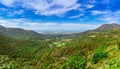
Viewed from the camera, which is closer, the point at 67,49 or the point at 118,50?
the point at 118,50

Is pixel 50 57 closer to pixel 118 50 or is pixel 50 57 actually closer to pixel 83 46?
pixel 83 46

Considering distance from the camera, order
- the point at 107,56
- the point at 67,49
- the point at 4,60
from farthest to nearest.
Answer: the point at 67,49 → the point at 4,60 → the point at 107,56

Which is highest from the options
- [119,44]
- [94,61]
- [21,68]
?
[119,44]

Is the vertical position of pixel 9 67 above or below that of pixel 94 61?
below

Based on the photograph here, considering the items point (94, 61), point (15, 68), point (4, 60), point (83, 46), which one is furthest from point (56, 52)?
point (94, 61)

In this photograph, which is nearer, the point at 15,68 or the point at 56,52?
the point at 15,68

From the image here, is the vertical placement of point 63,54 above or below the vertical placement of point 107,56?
below

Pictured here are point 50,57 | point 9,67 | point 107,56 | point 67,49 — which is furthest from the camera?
point 67,49


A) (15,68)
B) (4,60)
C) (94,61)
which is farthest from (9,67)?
(94,61)

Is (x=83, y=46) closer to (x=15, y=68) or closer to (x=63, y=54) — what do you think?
(x=63, y=54)
